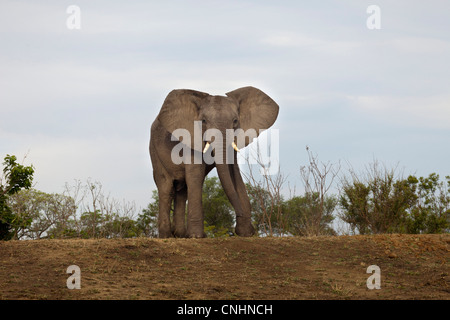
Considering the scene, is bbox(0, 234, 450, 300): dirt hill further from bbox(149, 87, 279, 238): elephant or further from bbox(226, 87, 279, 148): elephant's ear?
bbox(226, 87, 279, 148): elephant's ear

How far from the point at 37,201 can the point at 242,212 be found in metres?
22.0

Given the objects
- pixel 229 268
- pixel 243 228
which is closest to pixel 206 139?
pixel 243 228

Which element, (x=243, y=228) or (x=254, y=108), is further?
(x=254, y=108)

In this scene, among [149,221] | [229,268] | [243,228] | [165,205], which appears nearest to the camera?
[229,268]

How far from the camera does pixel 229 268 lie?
38.5ft

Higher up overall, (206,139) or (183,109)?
(183,109)

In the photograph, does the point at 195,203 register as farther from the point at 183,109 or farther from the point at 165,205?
Result: the point at 183,109

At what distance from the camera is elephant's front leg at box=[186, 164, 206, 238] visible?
14609mm

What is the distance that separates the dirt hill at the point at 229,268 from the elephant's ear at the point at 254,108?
309 cm

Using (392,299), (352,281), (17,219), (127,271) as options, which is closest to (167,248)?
(127,271)

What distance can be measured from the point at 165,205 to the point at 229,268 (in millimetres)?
4927

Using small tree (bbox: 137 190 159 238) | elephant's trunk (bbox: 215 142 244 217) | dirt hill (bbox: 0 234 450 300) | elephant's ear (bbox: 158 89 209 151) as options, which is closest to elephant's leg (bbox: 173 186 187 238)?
elephant's ear (bbox: 158 89 209 151)

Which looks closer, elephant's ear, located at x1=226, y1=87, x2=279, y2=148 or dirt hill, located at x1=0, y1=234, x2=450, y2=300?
dirt hill, located at x1=0, y1=234, x2=450, y2=300
